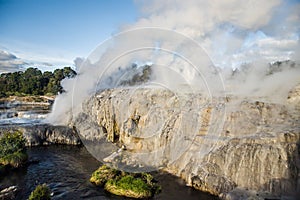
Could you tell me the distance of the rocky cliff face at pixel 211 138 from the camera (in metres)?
14.6

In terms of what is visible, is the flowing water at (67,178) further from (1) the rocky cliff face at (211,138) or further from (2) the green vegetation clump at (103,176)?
(1) the rocky cliff face at (211,138)

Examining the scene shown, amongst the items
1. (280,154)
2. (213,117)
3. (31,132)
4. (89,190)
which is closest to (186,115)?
(213,117)

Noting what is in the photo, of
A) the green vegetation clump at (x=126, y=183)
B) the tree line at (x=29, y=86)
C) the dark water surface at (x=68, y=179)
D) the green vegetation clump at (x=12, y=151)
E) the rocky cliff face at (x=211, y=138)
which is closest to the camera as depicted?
the rocky cliff face at (x=211, y=138)

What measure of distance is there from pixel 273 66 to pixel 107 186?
2350 centimetres

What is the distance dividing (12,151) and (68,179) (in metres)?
5.46

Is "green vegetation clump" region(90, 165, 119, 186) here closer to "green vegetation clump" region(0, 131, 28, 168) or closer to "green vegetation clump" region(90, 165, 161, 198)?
"green vegetation clump" region(90, 165, 161, 198)

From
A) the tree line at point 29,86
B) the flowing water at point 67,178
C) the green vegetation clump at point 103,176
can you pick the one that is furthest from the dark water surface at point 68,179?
the tree line at point 29,86

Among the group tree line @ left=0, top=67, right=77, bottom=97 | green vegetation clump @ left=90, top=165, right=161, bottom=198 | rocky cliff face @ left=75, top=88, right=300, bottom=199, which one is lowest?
green vegetation clump @ left=90, top=165, right=161, bottom=198

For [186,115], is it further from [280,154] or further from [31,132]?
[31,132]

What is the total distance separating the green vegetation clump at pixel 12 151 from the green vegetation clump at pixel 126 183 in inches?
238

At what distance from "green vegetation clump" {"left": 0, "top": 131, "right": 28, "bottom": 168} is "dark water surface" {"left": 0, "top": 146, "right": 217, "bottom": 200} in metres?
0.76

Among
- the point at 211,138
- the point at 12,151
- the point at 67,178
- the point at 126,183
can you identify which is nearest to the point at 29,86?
the point at 12,151

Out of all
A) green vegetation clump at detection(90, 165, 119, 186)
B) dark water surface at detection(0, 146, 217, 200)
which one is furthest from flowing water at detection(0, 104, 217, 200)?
green vegetation clump at detection(90, 165, 119, 186)

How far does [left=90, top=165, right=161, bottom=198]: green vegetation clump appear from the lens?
15.1 meters
